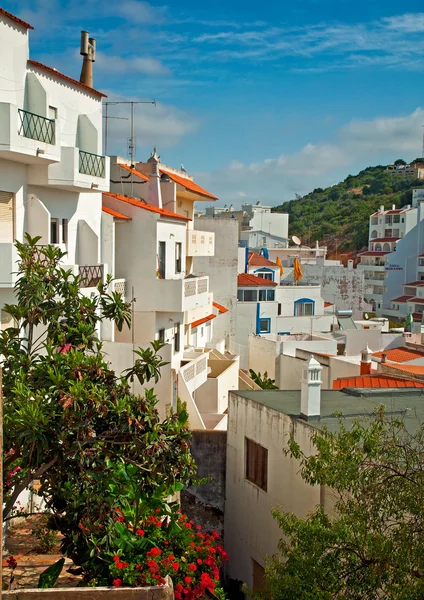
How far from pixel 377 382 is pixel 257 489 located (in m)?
7.21

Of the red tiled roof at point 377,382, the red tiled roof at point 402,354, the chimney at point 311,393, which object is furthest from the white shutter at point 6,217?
the red tiled roof at point 402,354

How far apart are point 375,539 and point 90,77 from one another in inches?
797

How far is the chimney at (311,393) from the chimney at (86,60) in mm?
14076

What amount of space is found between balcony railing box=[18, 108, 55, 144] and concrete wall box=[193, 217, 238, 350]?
26.3 meters

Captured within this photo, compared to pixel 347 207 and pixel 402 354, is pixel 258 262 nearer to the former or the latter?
pixel 402 354

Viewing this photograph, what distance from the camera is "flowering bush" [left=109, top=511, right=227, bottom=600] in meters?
12.3

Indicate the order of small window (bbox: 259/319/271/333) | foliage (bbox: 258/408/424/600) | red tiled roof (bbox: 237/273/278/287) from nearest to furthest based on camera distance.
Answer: foliage (bbox: 258/408/424/600)
red tiled roof (bbox: 237/273/278/287)
small window (bbox: 259/319/271/333)

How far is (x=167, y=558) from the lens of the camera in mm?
13453

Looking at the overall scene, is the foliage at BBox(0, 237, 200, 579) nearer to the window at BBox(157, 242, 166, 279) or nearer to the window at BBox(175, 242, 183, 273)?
the window at BBox(157, 242, 166, 279)

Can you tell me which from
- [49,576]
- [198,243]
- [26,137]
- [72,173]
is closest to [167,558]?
[49,576]

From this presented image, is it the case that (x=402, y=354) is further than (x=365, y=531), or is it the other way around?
(x=402, y=354)

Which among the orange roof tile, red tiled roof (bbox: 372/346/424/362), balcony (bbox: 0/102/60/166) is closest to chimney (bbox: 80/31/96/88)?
balcony (bbox: 0/102/60/166)

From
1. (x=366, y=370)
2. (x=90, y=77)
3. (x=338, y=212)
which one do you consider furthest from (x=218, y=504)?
(x=338, y=212)

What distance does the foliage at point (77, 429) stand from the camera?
10.5 m
